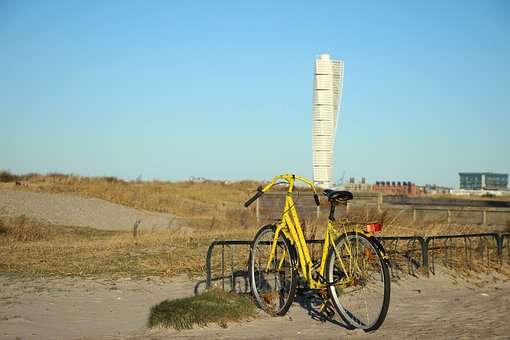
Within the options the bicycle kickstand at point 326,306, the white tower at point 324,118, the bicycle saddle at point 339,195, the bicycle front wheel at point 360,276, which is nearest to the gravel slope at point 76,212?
the bicycle kickstand at point 326,306

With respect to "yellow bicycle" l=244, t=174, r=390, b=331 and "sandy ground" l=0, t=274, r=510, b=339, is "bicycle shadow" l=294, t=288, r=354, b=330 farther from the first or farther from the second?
"yellow bicycle" l=244, t=174, r=390, b=331

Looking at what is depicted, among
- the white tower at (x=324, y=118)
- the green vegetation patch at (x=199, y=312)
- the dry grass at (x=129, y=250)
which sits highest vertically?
the white tower at (x=324, y=118)

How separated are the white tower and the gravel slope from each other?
3839 cm

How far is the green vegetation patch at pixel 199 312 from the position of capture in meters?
7.86

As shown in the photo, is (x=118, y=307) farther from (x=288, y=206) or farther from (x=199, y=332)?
(x=288, y=206)

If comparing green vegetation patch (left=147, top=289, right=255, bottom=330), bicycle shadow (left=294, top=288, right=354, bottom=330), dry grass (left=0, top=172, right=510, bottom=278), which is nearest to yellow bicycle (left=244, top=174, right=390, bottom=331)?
bicycle shadow (left=294, top=288, right=354, bottom=330)

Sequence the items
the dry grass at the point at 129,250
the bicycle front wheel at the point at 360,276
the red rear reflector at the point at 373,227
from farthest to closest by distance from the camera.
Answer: the dry grass at the point at 129,250 < the red rear reflector at the point at 373,227 < the bicycle front wheel at the point at 360,276

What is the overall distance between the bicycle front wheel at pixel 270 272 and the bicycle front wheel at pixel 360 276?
0.64 meters

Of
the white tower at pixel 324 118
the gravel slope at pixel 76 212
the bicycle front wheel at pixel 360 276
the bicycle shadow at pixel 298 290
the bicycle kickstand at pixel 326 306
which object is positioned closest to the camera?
the bicycle front wheel at pixel 360 276

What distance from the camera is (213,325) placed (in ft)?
26.0

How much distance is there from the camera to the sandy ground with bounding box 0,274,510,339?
24.8 feet

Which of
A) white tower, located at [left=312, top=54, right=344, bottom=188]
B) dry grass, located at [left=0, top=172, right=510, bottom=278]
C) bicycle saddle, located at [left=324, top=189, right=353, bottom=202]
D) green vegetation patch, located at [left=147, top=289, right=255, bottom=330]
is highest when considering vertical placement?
white tower, located at [left=312, top=54, right=344, bottom=188]

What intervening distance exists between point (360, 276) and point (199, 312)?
1952 mm

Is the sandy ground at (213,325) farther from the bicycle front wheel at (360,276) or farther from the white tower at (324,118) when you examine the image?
the white tower at (324,118)
